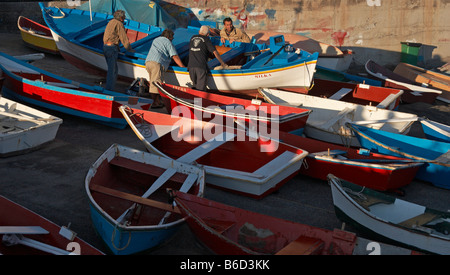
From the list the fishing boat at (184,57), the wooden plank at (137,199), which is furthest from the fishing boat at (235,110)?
the wooden plank at (137,199)

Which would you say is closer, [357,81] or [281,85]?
[281,85]

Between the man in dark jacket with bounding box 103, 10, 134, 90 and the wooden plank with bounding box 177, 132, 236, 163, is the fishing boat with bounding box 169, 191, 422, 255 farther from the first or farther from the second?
the man in dark jacket with bounding box 103, 10, 134, 90

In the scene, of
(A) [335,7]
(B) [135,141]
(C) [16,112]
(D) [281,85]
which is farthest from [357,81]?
(C) [16,112]

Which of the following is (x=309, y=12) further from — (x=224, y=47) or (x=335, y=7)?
(x=224, y=47)

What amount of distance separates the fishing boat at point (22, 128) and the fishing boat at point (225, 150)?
4.79 feet

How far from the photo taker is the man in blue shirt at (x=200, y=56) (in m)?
11.9

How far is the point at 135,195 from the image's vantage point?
7.02 metres

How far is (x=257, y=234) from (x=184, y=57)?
27.2 feet

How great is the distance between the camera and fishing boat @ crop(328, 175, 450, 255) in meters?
6.21

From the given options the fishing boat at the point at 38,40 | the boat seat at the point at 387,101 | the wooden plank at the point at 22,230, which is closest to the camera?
the wooden plank at the point at 22,230

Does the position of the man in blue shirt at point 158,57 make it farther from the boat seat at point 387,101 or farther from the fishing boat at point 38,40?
the fishing boat at point 38,40

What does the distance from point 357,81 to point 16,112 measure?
9209 millimetres

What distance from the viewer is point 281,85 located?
1242 centimetres

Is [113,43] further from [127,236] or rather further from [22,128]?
[127,236]
